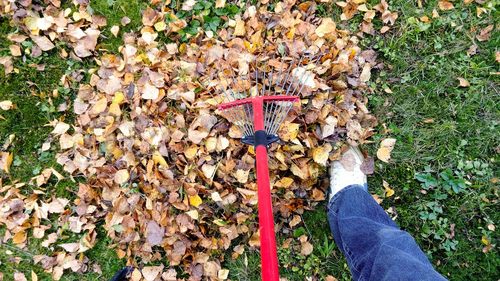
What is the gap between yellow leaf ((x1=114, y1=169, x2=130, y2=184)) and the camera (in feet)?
6.46

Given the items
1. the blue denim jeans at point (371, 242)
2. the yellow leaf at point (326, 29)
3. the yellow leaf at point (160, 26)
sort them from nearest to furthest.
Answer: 1. the blue denim jeans at point (371, 242)
2. the yellow leaf at point (326, 29)
3. the yellow leaf at point (160, 26)

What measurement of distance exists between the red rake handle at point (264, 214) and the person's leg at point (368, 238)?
18.1 inches

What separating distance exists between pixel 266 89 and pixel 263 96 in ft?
0.70

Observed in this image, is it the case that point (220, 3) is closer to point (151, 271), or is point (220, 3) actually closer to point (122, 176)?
point (122, 176)

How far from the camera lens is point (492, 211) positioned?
6.84 ft

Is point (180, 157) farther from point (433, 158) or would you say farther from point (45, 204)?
point (433, 158)

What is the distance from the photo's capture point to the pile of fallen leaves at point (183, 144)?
6.37ft

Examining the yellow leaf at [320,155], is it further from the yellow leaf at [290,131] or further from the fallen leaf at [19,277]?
the fallen leaf at [19,277]

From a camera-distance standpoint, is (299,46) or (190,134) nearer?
(190,134)

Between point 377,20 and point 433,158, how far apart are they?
832mm

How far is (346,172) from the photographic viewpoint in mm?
2043

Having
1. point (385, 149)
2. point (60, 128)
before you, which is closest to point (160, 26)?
point (60, 128)

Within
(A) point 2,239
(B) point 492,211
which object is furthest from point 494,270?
(A) point 2,239

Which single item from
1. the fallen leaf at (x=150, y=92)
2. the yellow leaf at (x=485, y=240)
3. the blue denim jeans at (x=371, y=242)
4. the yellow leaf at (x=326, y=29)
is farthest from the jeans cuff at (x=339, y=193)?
the fallen leaf at (x=150, y=92)
